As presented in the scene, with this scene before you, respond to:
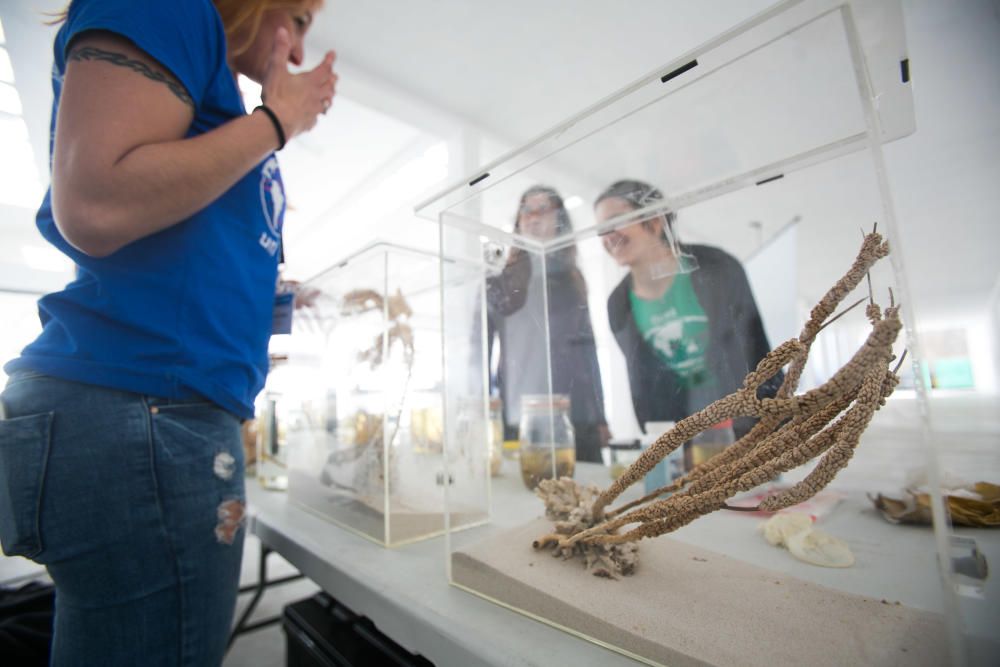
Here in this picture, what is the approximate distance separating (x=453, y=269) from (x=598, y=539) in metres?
0.47

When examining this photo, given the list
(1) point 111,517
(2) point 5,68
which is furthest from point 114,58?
(2) point 5,68

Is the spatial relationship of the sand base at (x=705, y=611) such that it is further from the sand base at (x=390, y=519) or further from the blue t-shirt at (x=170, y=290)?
the blue t-shirt at (x=170, y=290)

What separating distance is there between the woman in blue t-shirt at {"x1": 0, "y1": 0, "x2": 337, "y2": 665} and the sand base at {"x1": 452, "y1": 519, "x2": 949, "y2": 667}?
311 millimetres

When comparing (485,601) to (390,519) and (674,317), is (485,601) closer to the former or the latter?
(390,519)

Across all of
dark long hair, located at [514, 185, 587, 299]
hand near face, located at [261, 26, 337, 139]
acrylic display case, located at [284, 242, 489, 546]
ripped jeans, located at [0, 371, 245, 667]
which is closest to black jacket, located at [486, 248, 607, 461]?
dark long hair, located at [514, 185, 587, 299]

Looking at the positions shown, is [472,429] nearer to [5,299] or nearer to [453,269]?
[453,269]

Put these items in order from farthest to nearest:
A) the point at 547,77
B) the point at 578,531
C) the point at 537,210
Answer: the point at 547,77, the point at 537,210, the point at 578,531

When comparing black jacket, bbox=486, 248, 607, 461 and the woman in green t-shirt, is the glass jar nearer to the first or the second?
black jacket, bbox=486, 248, 607, 461

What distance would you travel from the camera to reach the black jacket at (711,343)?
45 cm

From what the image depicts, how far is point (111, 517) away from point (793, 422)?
2.08 ft

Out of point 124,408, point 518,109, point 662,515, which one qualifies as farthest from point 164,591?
point 518,109

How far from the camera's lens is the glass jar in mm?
767

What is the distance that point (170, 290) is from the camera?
0.48m

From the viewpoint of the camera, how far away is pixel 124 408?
443 mm
